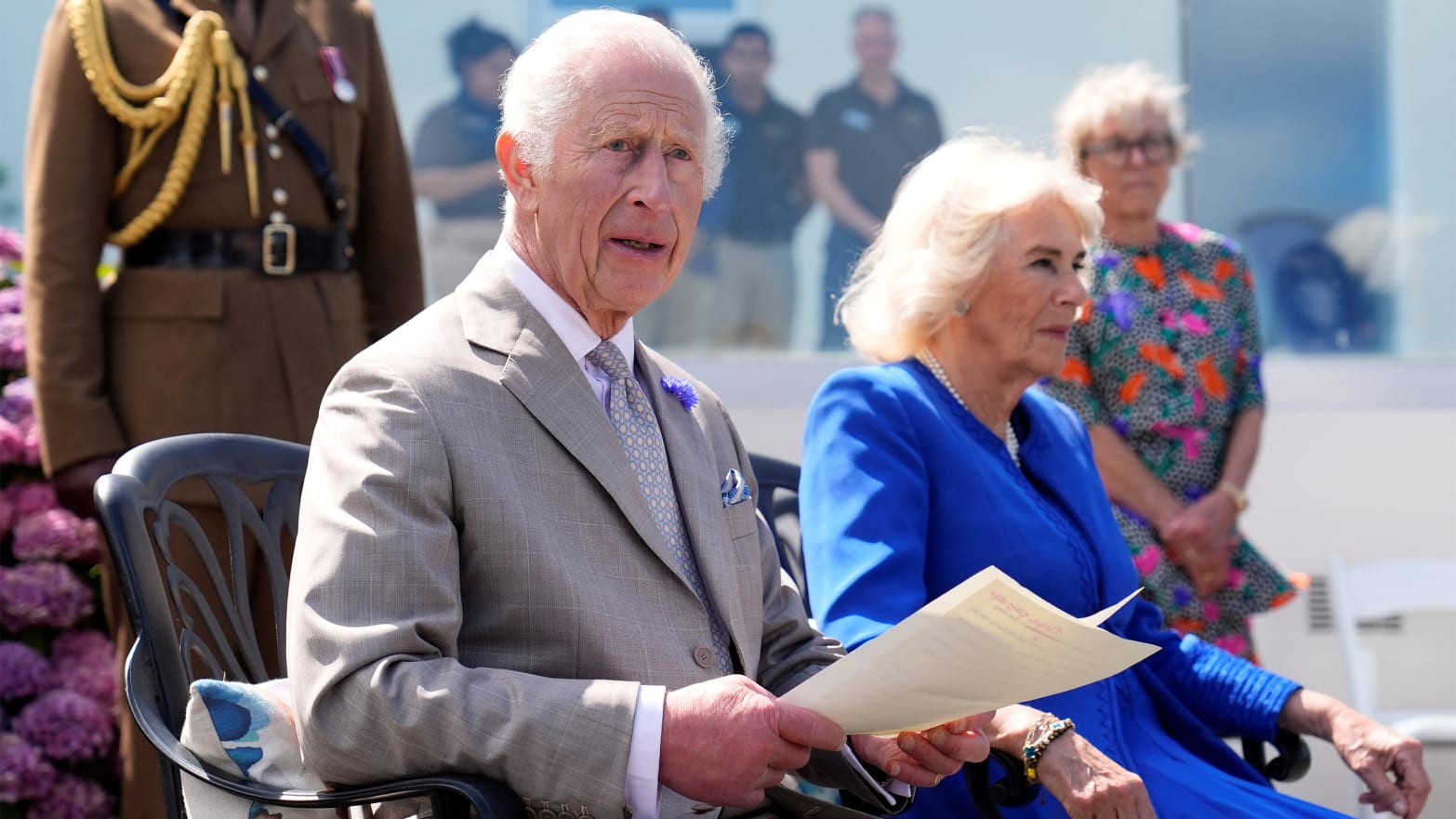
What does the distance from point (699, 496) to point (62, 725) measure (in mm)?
1991

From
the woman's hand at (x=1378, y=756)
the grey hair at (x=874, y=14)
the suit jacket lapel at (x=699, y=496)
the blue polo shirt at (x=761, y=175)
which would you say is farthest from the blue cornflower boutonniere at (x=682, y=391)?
the grey hair at (x=874, y=14)

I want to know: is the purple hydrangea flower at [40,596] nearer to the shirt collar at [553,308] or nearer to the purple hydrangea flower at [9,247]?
the purple hydrangea flower at [9,247]

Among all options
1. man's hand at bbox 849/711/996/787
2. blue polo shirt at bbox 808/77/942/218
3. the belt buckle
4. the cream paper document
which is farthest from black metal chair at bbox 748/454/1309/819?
blue polo shirt at bbox 808/77/942/218

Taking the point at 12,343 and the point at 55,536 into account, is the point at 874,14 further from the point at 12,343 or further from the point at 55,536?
the point at 55,536

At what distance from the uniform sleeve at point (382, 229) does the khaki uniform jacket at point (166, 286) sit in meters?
0.12

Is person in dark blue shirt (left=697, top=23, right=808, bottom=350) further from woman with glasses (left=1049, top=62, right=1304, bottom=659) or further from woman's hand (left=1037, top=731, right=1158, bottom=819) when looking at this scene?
woman's hand (left=1037, top=731, right=1158, bottom=819)

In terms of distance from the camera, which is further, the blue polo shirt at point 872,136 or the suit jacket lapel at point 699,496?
the blue polo shirt at point 872,136

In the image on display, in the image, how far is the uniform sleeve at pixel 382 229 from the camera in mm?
3576

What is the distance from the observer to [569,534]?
1891 mm

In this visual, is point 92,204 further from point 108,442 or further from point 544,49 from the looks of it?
point 544,49

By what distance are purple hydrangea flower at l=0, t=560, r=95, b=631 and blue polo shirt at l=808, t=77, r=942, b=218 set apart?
120 inches

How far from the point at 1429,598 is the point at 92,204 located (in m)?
3.93

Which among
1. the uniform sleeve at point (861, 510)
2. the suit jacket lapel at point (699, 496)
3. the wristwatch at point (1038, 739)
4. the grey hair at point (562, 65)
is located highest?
the grey hair at point (562, 65)

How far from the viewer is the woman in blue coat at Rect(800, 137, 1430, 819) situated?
248cm
